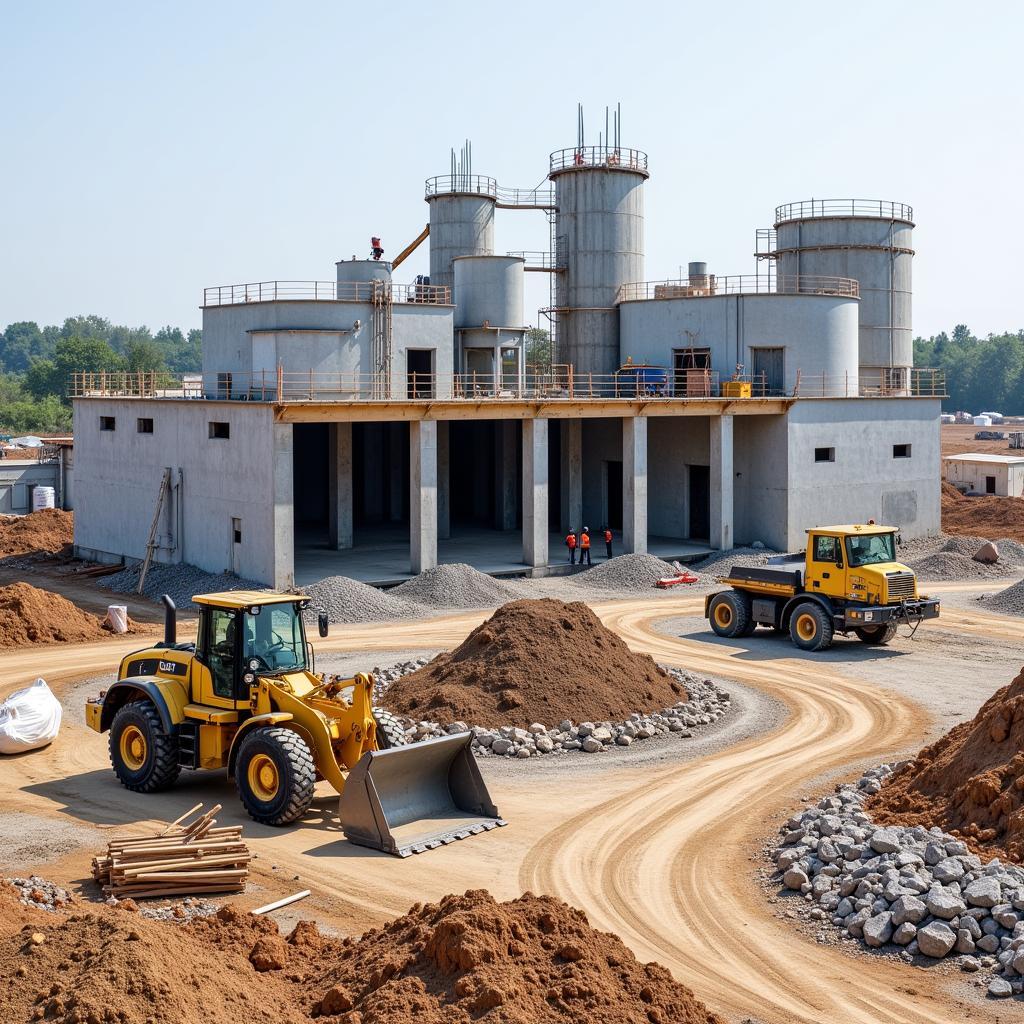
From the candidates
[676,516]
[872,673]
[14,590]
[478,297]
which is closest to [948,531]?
[676,516]

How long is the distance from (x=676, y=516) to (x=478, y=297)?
32.1 feet

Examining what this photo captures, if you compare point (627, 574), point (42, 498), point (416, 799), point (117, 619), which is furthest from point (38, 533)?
point (416, 799)

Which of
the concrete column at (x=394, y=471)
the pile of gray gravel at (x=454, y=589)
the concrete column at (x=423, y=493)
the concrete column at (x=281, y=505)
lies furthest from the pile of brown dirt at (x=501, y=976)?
the concrete column at (x=394, y=471)

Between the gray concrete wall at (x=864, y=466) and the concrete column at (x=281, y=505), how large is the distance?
53.4 ft

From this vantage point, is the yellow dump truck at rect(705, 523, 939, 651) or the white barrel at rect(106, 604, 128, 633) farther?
the white barrel at rect(106, 604, 128, 633)

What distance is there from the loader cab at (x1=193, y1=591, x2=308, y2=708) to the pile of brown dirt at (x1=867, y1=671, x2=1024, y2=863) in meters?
6.81

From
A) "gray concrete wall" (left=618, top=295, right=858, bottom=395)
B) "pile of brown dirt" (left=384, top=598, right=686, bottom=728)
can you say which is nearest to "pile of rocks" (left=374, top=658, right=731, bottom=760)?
"pile of brown dirt" (left=384, top=598, right=686, bottom=728)

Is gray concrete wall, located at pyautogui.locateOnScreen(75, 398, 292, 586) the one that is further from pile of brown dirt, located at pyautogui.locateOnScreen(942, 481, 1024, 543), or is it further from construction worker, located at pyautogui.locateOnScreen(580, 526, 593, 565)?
pile of brown dirt, located at pyautogui.locateOnScreen(942, 481, 1024, 543)

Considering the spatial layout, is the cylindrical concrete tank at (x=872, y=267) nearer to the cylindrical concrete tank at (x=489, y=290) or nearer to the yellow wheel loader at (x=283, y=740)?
the cylindrical concrete tank at (x=489, y=290)

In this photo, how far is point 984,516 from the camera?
4944 centimetres

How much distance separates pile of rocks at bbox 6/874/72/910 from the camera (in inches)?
471

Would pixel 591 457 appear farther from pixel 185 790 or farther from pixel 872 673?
pixel 185 790

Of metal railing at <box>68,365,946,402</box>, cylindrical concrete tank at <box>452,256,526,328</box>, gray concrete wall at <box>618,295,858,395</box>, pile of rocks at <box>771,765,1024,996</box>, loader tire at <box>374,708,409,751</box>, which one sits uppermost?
cylindrical concrete tank at <box>452,256,526,328</box>

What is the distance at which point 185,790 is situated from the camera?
643 inches
